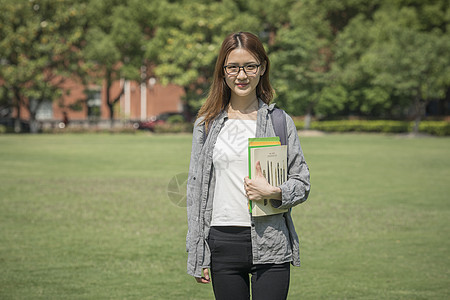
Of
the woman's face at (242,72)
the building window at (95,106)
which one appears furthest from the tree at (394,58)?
the woman's face at (242,72)

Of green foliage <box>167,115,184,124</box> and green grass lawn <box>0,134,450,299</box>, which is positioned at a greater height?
green foliage <box>167,115,184,124</box>

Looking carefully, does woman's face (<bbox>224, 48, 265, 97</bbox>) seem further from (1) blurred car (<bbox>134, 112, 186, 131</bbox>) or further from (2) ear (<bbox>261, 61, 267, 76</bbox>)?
(1) blurred car (<bbox>134, 112, 186, 131</bbox>)

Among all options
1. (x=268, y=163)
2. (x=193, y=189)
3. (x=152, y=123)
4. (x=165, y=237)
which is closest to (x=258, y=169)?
(x=268, y=163)

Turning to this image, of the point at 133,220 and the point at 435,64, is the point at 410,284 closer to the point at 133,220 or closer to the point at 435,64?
the point at 133,220

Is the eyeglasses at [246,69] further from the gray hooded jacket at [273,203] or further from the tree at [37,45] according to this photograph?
the tree at [37,45]

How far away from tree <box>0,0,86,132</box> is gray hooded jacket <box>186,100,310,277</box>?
42.0 meters

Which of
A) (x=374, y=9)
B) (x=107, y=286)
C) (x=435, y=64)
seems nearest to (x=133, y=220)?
(x=107, y=286)

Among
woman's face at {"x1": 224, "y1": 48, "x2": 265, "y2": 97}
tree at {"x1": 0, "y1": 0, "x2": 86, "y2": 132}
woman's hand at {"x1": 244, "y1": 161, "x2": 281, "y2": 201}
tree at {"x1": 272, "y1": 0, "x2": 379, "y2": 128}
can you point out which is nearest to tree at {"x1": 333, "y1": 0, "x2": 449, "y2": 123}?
tree at {"x1": 272, "y1": 0, "x2": 379, "y2": 128}

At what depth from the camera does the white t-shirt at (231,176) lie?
114 inches

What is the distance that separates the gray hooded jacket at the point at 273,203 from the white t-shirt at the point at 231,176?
3 centimetres

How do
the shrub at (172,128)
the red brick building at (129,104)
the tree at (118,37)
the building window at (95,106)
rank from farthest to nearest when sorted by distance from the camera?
1. the building window at (95,106)
2. the red brick building at (129,104)
3. the shrub at (172,128)
4. the tree at (118,37)

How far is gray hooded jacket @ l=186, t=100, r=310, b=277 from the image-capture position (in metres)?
2.87

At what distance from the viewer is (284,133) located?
9.61 ft

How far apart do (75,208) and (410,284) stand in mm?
6333
